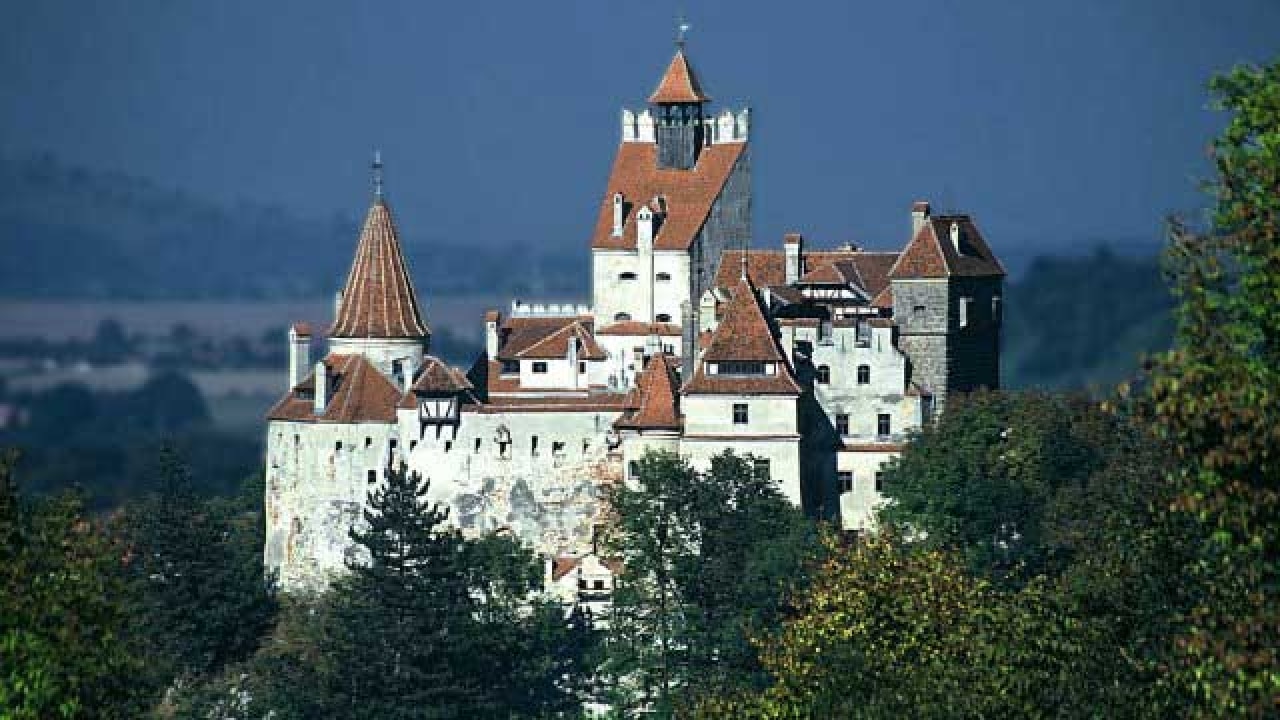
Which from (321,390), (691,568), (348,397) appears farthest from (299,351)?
(691,568)

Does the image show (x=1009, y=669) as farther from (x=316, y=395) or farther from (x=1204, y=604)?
(x=316, y=395)

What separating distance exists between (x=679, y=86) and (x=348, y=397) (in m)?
13.3

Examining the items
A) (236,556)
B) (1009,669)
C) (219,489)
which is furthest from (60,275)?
(1009,669)

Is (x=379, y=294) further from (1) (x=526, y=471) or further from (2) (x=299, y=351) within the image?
(1) (x=526, y=471)

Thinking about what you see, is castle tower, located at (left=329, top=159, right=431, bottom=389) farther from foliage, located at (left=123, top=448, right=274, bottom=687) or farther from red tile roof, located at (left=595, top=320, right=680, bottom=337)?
foliage, located at (left=123, top=448, right=274, bottom=687)

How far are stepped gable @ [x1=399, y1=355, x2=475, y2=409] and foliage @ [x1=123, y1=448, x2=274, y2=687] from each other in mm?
6120

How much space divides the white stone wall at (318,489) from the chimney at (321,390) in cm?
54

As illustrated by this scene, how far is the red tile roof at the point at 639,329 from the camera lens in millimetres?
94375

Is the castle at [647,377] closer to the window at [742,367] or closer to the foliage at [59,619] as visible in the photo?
the window at [742,367]

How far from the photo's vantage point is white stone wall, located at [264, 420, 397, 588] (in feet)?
302

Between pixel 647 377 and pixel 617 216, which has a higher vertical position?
pixel 617 216

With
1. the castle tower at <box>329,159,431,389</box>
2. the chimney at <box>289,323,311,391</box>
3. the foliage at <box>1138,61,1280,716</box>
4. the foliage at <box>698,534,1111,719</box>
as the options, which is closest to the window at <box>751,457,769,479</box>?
the castle tower at <box>329,159,431,389</box>

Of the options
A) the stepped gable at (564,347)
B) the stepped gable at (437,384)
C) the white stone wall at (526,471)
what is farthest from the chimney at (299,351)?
the stepped gable at (564,347)

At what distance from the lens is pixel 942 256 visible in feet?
297
